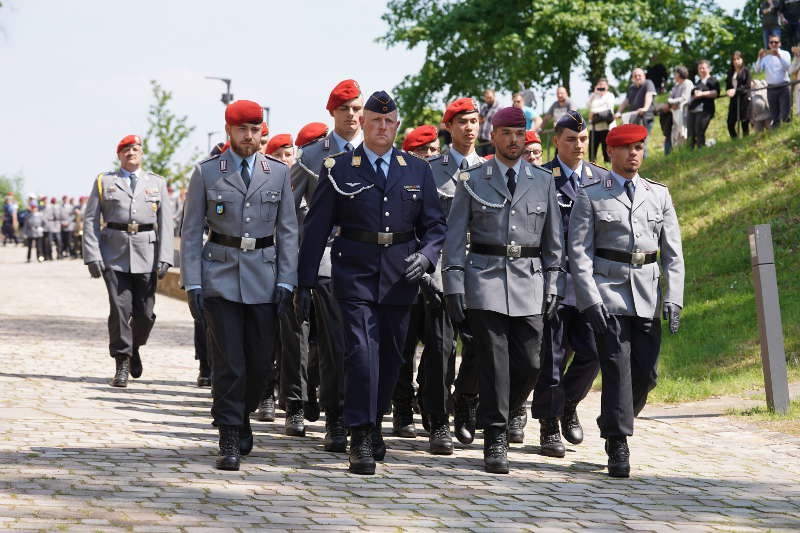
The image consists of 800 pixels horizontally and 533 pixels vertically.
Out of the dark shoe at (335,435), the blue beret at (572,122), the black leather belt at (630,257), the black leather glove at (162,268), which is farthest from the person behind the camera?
the black leather glove at (162,268)

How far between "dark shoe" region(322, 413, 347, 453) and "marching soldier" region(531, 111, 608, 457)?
1.29 m

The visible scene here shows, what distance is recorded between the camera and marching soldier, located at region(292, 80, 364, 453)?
8.63 meters

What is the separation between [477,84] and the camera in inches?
1845

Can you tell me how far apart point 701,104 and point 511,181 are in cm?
1583

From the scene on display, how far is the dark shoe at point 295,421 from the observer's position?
9.48 meters

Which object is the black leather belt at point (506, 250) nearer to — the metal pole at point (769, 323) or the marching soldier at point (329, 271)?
the marching soldier at point (329, 271)

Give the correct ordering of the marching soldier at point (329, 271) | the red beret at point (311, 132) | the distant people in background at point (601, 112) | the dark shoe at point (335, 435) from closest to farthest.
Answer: the marching soldier at point (329, 271) < the dark shoe at point (335, 435) < the red beret at point (311, 132) < the distant people in background at point (601, 112)

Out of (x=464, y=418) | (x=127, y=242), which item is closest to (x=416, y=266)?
(x=464, y=418)

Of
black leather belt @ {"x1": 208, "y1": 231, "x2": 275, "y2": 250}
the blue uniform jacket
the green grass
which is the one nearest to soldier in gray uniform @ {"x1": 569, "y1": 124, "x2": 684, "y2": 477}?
the blue uniform jacket

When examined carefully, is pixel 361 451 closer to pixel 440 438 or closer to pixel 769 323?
pixel 440 438

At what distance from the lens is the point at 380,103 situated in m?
8.12

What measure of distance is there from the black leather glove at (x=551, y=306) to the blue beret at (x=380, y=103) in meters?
1.54

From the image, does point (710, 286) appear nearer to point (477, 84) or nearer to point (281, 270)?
point (281, 270)

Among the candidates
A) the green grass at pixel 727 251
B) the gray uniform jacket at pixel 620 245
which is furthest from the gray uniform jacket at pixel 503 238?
the green grass at pixel 727 251
